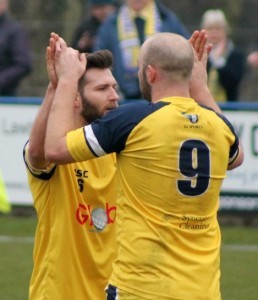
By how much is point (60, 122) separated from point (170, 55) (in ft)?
1.78

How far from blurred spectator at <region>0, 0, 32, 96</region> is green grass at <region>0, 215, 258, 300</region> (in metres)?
1.67

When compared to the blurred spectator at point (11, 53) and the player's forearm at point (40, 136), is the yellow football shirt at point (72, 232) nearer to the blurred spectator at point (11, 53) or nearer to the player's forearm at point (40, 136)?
the player's forearm at point (40, 136)

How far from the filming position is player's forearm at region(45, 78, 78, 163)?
4793mm

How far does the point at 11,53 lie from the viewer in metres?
12.9

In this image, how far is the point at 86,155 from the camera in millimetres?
4789

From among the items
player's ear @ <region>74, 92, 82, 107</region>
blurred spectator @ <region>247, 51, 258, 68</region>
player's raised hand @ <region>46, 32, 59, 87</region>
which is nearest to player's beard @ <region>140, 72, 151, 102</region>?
player's raised hand @ <region>46, 32, 59, 87</region>

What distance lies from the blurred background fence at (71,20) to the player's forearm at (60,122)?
9.80 m

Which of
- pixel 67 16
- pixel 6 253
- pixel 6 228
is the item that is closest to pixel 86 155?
pixel 6 253

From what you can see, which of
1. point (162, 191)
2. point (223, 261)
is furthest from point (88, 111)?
point (223, 261)

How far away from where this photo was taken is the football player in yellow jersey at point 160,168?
4.77 m

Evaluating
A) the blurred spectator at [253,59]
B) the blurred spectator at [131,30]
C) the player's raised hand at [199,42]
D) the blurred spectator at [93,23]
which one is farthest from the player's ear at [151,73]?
the blurred spectator at [253,59]

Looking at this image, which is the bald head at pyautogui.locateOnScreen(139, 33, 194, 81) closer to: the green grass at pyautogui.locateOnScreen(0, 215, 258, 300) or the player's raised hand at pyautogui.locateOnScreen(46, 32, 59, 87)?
the player's raised hand at pyautogui.locateOnScreen(46, 32, 59, 87)

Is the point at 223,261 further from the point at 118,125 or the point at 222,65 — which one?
the point at 118,125

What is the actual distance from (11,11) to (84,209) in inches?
418
